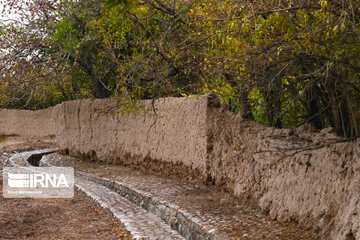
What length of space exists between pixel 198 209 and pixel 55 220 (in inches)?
86.6

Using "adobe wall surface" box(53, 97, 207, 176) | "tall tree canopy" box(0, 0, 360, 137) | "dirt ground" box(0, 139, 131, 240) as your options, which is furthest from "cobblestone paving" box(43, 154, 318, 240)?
"tall tree canopy" box(0, 0, 360, 137)

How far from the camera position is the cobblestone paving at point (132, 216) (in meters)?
6.58

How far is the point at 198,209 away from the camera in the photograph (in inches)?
281

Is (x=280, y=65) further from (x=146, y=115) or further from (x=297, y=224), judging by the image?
(x=146, y=115)

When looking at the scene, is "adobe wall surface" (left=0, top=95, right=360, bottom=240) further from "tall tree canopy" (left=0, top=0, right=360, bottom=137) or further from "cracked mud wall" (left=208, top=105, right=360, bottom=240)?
"tall tree canopy" (left=0, top=0, right=360, bottom=137)

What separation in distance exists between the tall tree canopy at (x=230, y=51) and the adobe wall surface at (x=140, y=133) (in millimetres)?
614

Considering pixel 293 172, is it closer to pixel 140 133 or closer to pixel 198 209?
pixel 198 209

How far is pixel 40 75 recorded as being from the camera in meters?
13.4

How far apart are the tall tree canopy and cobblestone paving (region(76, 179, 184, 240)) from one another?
1900 millimetres

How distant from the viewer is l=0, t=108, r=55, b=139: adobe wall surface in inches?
1090

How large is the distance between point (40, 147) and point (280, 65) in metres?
18.8

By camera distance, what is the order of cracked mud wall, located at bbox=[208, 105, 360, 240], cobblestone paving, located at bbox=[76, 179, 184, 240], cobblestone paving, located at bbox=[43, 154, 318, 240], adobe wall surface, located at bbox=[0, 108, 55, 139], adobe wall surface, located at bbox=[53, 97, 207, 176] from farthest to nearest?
adobe wall surface, located at bbox=[0, 108, 55, 139]
adobe wall surface, located at bbox=[53, 97, 207, 176]
cobblestone paving, located at bbox=[76, 179, 184, 240]
cobblestone paving, located at bbox=[43, 154, 318, 240]
cracked mud wall, located at bbox=[208, 105, 360, 240]

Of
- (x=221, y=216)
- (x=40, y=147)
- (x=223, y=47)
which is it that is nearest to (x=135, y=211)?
(x=221, y=216)

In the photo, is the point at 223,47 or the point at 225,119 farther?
the point at 225,119
